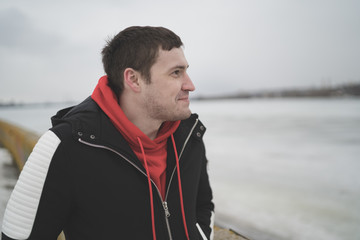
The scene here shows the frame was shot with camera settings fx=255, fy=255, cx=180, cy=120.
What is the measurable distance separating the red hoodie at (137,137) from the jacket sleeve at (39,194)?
326 mm

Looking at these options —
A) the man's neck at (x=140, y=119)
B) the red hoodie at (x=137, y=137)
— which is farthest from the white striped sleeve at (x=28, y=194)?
the man's neck at (x=140, y=119)

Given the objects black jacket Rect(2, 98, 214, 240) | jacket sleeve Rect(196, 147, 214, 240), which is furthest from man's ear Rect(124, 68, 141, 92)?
jacket sleeve Rect(196, 147, 214, 240)

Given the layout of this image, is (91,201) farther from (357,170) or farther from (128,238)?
(357,170)

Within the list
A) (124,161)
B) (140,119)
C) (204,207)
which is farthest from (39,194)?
(204,207)

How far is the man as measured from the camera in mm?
1141

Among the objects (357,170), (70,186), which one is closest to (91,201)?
(70,186)

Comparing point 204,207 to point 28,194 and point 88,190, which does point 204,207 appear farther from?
point 28,194

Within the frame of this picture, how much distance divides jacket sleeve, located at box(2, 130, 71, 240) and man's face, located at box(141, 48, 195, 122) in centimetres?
56

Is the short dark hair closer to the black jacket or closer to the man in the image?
the man

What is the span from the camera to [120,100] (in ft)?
5.24

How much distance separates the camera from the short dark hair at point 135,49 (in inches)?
58.0

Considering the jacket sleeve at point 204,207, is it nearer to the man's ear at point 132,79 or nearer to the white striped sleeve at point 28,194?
the man's ear at point 132,79

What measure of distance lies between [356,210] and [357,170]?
258 centimetres

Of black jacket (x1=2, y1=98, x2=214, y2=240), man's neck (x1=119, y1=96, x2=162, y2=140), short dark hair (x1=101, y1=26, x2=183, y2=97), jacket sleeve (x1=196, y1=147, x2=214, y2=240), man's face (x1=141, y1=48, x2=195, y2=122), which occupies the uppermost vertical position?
short dark hair (x1=101, y1=26, x2=183, y2=97)
